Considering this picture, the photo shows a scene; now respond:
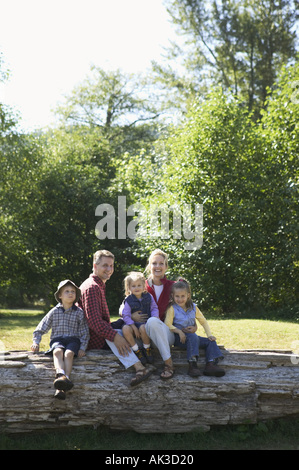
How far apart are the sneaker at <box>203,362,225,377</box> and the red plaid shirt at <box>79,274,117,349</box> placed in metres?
1.15

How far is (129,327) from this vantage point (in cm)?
563

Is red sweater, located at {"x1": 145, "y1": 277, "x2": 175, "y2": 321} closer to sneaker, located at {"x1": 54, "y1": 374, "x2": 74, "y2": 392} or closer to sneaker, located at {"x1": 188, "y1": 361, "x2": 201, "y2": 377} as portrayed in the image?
sneaker, located at {"x1": 188, "y1": 361, "x2": 201, "y2": 377}

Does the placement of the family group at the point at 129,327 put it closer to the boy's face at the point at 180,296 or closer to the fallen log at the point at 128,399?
the boy's face at the point at 180,296

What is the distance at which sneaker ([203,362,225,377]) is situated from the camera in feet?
18.4

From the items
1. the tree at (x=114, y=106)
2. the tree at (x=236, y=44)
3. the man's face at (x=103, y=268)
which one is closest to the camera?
the man's face at (x=103, y=268)

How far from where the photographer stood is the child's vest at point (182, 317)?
597 centimetres

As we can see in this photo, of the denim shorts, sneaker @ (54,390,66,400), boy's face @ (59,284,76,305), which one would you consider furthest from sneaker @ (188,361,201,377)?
boy's face @ (59,284,76,305)

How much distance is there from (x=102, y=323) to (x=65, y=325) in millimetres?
435

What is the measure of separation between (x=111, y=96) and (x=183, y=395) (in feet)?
107

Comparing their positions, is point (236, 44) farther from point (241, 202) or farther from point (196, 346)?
point (196, 346)

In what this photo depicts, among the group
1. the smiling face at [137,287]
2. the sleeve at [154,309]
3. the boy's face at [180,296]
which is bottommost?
the sleeve at [154,309]

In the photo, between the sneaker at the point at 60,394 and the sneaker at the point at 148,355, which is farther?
the sneaker at the point at 148,355

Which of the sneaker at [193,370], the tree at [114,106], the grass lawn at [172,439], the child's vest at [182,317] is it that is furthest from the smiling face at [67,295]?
the tree at [114,106]

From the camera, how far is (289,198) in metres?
16.1
